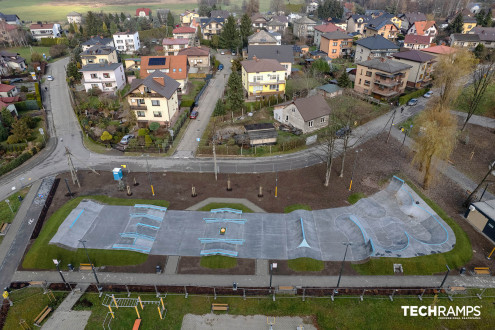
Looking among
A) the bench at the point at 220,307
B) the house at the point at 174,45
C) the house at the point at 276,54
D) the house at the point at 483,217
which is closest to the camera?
the bench at the point at 220,307

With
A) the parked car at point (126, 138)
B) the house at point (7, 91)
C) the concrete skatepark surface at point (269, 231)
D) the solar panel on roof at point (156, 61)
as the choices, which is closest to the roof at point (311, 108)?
the concrete skatepark surface at point (269, 231)

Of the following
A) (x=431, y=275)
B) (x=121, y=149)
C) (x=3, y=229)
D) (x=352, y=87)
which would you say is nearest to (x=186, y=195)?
(x=121, y=149)

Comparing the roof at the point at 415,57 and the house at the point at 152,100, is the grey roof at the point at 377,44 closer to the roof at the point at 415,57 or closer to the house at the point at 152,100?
the roof at the point at 415,57

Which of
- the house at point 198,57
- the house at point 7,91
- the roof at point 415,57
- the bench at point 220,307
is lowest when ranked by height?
the bench at point 220,307

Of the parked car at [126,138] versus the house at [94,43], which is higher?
the house at [94,43]

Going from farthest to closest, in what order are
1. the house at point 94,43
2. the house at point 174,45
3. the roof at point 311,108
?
1. the house at point 94,43
2. the house at point 174,45
3. the roof at point 311,108

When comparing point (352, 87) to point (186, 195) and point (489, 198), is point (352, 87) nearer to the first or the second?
point (489, 198)
